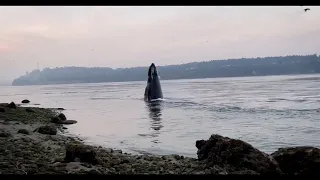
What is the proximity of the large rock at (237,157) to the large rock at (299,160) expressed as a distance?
53cm

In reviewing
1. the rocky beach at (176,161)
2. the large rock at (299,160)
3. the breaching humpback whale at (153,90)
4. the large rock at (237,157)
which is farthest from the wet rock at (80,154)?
the breaching humpback whale at (153,90)

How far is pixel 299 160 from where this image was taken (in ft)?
33.7

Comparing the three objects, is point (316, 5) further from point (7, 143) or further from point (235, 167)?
point (7, 143)

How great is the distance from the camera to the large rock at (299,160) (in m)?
9.92

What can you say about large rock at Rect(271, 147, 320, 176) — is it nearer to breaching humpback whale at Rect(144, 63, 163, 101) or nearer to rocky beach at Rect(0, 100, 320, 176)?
rocky beach at Rect(0, 100, 320, 176)

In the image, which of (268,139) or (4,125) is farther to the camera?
(4,125)

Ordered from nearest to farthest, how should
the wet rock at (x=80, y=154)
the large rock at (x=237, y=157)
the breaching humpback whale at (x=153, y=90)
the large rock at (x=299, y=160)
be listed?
the large rock at (x=299, y=160)
the large rock at (x=237, y=157)
the wet rock at (x=80, y=154)
the breaching humpback whale at (x=153, y=90)

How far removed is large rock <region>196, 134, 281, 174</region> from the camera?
10.2 meters

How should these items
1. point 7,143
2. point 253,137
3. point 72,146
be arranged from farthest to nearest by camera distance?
1. point 253,137
2. point 7,143
3. point 72,146

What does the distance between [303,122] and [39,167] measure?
2186cm

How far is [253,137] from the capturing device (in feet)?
68.2

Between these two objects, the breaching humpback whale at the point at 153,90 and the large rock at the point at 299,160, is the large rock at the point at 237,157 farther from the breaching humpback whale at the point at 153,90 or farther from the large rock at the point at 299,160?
the breaching humpback whale at the point at 153,90
